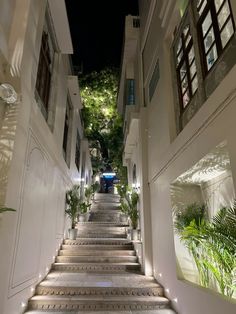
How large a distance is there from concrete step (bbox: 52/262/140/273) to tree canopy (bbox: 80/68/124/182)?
6.85 meters

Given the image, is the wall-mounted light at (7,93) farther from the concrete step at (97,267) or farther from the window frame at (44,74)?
the concrete step at (97,267)

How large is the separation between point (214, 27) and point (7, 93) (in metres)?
3.12

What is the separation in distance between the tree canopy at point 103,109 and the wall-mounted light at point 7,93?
30.9 feet

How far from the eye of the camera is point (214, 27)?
3561mm

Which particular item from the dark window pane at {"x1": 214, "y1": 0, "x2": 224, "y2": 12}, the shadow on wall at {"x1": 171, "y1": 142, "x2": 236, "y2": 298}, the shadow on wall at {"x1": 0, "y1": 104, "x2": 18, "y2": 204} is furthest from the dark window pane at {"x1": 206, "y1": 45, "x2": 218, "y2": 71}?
the shadow on wall at {"x1": 0, "y1": 104, "x2": 18, "y2": 204}

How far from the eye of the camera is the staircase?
158 inches

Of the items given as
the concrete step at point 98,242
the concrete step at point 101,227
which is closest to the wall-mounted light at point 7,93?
the concrete step at point 98,242

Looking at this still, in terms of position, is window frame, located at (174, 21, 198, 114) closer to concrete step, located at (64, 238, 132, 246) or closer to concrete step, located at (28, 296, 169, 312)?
concrete step, located at (28, 296, 169, 312)

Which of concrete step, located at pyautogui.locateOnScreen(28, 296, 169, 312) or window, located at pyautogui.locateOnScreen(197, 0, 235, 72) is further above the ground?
window, located at pyautogui.locateOnScreen(197, 0, 235, 72)

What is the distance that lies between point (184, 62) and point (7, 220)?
13.5 ft

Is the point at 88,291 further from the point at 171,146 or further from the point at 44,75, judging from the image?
the point at 44,75

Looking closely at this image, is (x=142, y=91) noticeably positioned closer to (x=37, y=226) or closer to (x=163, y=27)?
(x=163, y=27)

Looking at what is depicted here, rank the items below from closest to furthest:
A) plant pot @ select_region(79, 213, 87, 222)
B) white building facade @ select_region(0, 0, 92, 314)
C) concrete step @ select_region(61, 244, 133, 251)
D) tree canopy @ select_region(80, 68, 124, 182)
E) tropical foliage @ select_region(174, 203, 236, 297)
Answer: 1. tropical foliage @ select_region(174, 203, 236, 297)
2. white building facade @ select_region(0, 0, 92, 314)
3. concrete step @ select_region(61, 244, 133, 251)
4. plant pot @ select_region(79, 213, 87, 222)
5. tree canopy @ select_region(80, 68, 124, 182)

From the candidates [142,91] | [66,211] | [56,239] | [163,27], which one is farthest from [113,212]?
[163,27]
